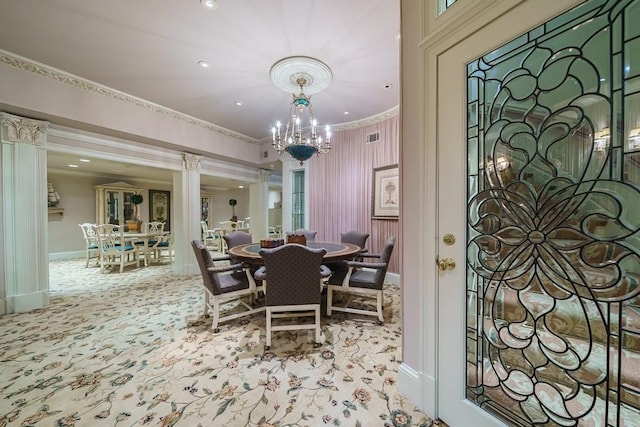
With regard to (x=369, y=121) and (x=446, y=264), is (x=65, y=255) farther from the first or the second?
(x=446, y=264)

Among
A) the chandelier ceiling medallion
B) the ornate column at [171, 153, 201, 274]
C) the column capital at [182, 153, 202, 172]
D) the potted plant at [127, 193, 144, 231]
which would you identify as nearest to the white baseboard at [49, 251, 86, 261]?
the potted plant at [127, 193, 144, 231]

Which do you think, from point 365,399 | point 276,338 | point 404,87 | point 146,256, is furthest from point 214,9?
point 146,256

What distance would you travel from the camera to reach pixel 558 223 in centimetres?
105

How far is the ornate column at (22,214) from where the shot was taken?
9.93 ft

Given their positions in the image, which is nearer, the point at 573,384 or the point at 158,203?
the point at 573,384

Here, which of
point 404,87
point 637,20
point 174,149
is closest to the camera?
point 637,20

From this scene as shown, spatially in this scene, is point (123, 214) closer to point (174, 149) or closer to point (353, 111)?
point (174, 149)

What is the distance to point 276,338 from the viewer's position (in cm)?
248

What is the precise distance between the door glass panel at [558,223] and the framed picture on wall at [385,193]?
2.89m

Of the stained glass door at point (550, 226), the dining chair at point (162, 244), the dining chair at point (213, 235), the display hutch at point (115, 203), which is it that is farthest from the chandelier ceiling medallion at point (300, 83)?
the display hutch at point (115, 203)

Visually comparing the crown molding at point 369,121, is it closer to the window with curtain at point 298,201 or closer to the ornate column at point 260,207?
the window with curtain at point 298,201

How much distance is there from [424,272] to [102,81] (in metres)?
4.46

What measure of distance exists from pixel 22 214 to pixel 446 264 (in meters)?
4.81

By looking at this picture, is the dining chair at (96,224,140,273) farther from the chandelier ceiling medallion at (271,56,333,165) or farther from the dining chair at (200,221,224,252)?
the chandelier ceiling medallion at (271,56,333,165)
